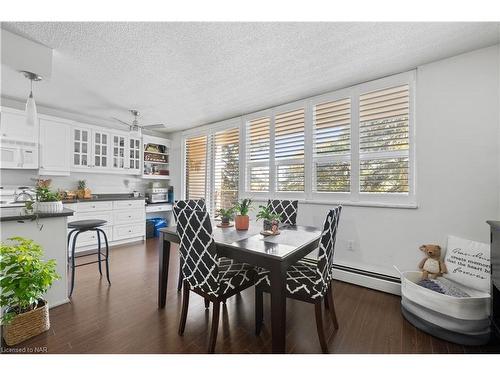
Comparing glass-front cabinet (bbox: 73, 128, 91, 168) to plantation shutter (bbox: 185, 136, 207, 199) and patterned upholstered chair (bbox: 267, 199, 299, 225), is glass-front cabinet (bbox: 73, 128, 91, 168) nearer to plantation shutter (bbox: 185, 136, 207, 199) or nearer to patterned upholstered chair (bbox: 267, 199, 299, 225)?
plantation shutter (bbox: 185, 136, 207, 199)

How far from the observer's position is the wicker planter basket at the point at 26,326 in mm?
1591

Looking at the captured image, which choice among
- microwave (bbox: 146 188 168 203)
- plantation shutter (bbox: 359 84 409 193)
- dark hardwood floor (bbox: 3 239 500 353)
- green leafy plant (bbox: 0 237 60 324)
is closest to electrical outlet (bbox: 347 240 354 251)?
dark hardwood floor (bbox: 3 239 500 353)

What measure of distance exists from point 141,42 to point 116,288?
8.27 ft

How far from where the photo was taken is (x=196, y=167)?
16.5 ft

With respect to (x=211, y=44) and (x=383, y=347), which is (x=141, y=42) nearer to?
(x=211, y=44)

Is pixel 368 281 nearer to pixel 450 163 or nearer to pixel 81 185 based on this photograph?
pixel 450 163

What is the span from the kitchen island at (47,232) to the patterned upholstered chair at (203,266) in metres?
1.35

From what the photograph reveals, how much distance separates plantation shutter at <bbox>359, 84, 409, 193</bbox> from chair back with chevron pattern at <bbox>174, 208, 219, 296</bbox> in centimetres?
208

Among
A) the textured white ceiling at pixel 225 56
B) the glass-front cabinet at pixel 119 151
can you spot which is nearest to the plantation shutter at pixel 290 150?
the textured white ceiling at pixel 225 56

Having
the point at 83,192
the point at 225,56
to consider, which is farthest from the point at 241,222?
the point at 83,192

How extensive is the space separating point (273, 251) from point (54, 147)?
411cm

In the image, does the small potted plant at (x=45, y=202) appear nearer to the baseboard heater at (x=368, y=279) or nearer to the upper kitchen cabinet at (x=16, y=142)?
the upper kitchen cabinet at (x=16, y=142)
